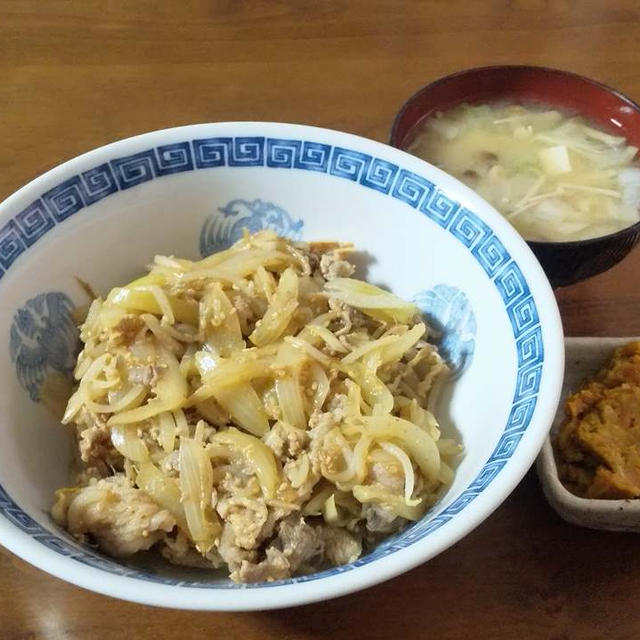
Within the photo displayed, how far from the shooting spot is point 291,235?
5.45ft

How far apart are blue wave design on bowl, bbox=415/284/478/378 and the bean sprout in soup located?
0.41 meters

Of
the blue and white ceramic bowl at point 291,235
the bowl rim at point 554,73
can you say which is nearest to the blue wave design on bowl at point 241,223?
the blue and white ceramic bowl at point 291,235

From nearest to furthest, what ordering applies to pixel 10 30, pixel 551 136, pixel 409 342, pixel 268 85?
pixel 409 342
pixel 551 136
pixel 268 85
pixel 10 30

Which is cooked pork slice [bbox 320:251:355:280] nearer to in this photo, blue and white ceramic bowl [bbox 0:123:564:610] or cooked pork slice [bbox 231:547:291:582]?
blue and white ceramic bowl [bbox 0:123:564:610]

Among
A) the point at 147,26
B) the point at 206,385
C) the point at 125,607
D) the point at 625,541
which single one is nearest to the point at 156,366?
the point at 206,385

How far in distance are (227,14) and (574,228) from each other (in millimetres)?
1538

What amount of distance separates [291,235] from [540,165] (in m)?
0.77

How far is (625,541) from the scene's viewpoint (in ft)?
4.58

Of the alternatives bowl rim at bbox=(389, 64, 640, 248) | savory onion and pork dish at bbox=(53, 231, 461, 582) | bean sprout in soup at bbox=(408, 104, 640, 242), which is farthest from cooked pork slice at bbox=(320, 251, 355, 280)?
bean sprout in soup at bbox=(408, 104, 640, 242)

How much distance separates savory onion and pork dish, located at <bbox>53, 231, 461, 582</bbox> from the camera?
3.86 ft

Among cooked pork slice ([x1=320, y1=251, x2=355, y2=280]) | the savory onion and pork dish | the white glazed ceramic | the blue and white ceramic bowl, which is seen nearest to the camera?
the blue and white ceramic bowl

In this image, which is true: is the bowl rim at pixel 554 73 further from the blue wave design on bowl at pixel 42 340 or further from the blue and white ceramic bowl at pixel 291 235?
the blue wave design on bowl at pixel 42 340

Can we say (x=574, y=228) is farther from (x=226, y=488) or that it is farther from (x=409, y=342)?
(x=226, y=488)

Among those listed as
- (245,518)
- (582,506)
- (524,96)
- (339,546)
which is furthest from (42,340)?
(524,96)
